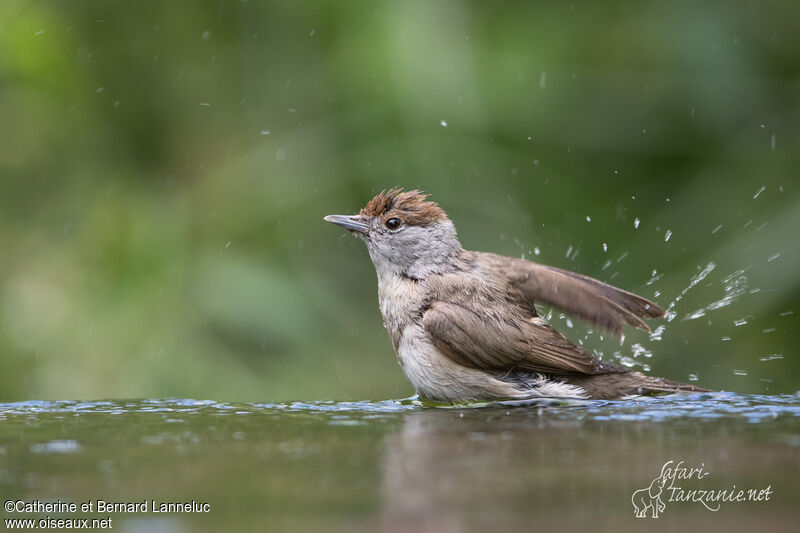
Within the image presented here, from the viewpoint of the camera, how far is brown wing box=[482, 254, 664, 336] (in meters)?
4.77

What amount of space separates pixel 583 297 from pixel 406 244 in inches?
46.2

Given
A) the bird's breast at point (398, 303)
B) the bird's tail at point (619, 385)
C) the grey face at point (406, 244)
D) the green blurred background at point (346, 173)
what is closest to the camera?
the bird's tail at point (619, 385)

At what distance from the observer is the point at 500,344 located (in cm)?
488

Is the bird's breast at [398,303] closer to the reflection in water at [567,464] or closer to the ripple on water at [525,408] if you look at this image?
the ripple on water at [525,408]

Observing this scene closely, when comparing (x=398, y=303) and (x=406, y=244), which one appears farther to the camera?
(x=406, y=244)

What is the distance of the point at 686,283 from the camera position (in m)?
6.13

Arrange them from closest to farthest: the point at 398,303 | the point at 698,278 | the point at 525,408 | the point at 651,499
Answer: the point at 651,499 → the point at 525,408 → the point at 398,303 → the point at 698,278

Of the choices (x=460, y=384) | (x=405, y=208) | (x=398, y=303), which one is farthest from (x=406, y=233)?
(x=460, y=384)

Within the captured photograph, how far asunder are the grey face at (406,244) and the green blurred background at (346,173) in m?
0.72

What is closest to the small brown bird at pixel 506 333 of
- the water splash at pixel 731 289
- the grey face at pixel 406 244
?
the grey face at pixel 406 244

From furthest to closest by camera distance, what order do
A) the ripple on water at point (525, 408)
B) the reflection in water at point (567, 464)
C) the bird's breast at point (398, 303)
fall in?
the bird's breast at point (398, 303) → the ripple on water at point (525, 408) → the reflection in water at point (567, 464)

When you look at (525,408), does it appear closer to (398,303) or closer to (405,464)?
(398,303)

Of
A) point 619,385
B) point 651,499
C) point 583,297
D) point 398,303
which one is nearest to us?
point 651,499

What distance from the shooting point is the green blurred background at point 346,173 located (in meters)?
6.16
